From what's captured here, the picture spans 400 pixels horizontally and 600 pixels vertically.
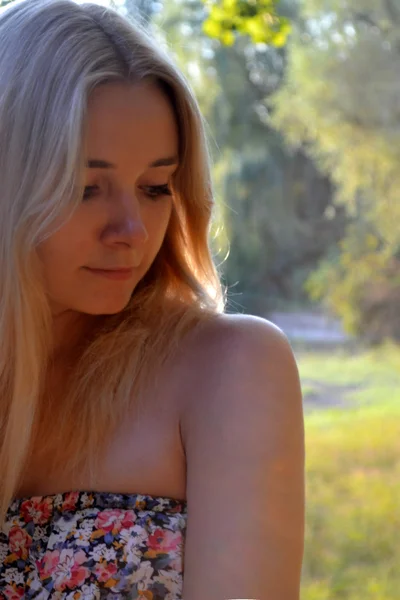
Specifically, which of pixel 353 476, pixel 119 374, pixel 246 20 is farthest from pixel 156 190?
pixel 353 476

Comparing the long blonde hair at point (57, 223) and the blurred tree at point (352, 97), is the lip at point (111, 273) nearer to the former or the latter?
the long blonde hair at point (57, 223)

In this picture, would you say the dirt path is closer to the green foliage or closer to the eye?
the green foliage

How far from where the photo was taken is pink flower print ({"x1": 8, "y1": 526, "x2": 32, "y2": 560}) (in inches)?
41.9

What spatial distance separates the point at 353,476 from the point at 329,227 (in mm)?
2878

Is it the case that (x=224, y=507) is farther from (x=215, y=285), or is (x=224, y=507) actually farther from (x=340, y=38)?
(x=340, y=38)

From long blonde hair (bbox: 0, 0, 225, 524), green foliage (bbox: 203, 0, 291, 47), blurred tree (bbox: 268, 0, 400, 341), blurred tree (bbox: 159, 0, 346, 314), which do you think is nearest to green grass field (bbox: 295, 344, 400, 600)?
blurred tree (bbox: 159, 0, 346, 314)

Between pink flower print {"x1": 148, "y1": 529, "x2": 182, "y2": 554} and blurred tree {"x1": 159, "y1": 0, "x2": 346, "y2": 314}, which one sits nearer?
pink flower print {"x1": 148, "y1": 529, "x2": 182, "y2": 554}

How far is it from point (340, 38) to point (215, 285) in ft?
13.6

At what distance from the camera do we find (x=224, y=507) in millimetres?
934

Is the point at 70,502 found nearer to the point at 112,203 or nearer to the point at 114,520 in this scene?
the point at 114,520

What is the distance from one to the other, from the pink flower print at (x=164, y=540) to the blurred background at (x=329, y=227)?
175 cm

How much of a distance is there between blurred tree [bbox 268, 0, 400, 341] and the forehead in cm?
382

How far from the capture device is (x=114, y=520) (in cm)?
101

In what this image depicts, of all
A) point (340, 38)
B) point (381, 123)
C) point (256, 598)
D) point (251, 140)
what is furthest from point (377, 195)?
point (256, 598)
